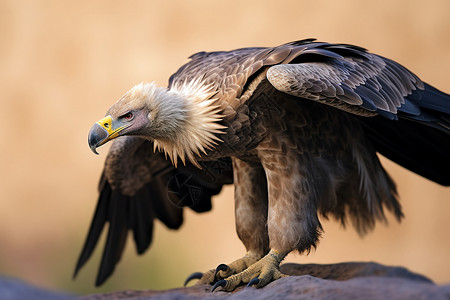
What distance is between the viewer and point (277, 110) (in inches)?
127

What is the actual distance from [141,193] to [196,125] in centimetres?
132

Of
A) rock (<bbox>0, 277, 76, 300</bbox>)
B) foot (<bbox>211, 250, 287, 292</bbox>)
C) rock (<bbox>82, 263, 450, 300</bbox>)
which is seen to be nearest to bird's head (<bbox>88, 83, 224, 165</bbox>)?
foot (<bbox>211, 250, 287, 292</bbox>)

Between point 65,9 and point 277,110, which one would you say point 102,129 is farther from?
point 65,9

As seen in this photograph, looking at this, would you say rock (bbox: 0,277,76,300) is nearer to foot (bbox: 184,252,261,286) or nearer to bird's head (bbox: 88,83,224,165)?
bird's head (bbox: 88,83,224,165)

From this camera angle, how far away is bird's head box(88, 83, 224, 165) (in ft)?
10.0

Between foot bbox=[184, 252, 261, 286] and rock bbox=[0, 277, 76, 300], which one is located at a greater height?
foot bbox=[184, 252, 261, 286]

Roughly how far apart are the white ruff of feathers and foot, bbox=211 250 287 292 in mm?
622

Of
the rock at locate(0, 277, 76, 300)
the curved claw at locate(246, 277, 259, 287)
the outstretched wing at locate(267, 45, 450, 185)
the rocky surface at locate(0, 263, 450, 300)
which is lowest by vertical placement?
the rock at locate(0, 277, 76, 300)

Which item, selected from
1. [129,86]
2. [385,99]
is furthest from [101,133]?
[129,86]

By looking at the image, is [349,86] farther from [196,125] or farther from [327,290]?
[327,290]

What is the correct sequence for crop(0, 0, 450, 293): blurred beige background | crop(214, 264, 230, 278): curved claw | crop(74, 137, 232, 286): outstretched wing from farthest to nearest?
1. crop(0, 0, 450, 293): blurred beige background
2. crop(74, 137, 232, 286): outstretched wing
3. crop(214, 264, 230, 278): curved claw

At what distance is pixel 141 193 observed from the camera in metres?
4.32

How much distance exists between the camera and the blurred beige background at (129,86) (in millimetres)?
6672

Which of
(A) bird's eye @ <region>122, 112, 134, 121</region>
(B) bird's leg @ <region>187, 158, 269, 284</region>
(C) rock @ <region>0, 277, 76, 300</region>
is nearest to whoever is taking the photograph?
(C) rock @ <region>0, 277, 76, 300</region>
